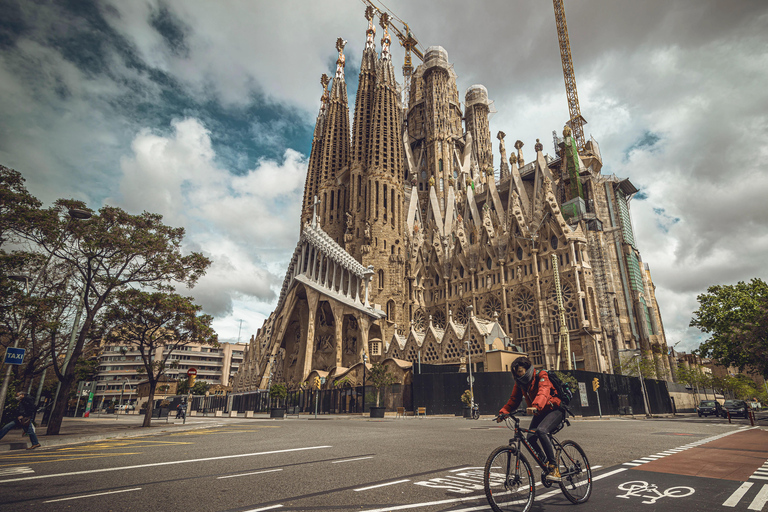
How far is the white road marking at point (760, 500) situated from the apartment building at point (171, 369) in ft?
274

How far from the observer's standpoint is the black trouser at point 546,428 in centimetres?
442

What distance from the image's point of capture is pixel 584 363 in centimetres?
3725

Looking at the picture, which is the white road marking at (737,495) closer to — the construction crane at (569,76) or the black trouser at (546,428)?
the black trouser at (546,428)

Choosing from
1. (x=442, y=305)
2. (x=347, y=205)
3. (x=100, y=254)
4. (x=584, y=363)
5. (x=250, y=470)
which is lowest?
(x=250, y=470)

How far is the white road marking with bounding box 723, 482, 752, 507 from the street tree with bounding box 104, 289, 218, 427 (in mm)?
17925

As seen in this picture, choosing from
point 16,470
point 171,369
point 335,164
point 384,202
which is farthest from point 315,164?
point 16,470

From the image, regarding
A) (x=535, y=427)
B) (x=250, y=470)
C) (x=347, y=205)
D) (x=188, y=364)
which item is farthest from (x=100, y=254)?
(x=188, y=364)

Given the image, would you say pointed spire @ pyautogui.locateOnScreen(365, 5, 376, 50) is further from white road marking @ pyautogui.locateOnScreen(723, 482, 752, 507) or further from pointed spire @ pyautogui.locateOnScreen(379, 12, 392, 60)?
white road marking @ pyautogui.locateOnScreen(723, 482, 752, 507)

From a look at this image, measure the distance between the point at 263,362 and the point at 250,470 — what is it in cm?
4734

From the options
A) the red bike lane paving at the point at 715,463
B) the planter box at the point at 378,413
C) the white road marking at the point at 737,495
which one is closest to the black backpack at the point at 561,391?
the white road marking at the point at 737,495

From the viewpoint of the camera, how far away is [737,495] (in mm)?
4852

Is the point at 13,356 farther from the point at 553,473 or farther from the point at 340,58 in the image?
the point at 340,58

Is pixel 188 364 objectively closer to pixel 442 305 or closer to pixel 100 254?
pixel 442 305

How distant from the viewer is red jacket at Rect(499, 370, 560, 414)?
4.49m
